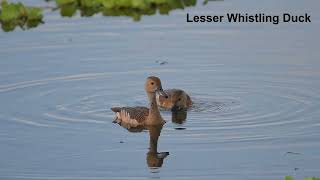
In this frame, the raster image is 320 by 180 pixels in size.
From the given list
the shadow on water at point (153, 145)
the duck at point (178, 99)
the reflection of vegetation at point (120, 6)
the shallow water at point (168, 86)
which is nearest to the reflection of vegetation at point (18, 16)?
the shallow water at point (168, 86)

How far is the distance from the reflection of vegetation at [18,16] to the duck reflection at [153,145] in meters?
6.08

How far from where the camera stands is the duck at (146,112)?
13844 mm

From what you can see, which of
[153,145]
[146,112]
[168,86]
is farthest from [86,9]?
[153,145]

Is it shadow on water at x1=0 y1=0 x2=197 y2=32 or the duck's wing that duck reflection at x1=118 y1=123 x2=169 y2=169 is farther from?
shadow on water at x1=0 y1=0 x2=197 y2=32

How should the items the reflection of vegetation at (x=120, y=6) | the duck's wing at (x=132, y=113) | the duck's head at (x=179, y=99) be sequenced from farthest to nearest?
the reflection of vegetation at (x=120, y=6), the duck's head at (x=179, y=99), the duck's wing at (x=132, y=113)

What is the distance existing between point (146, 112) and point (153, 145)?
1.49m

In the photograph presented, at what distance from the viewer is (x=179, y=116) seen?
1441cm

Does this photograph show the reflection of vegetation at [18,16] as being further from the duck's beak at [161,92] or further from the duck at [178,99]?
the duck's beak at [161,92]

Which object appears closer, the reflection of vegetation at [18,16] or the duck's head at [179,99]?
the duck's head at [179,99]

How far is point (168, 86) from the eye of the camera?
1545 cm

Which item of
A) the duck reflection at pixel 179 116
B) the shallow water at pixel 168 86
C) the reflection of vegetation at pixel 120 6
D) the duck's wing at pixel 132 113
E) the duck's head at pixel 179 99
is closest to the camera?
the shallow water at pixel 168 86

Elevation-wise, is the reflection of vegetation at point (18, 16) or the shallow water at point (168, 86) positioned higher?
the reflection of vegetation at point (18, 16)

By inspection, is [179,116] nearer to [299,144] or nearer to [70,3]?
[299,144]

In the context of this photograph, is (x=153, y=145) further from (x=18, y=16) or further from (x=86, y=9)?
(x=86, y=9)
